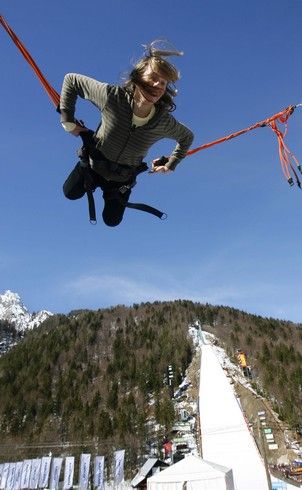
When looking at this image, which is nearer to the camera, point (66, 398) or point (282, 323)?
point (66, 398)

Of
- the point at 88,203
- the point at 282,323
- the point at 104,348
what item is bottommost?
the point at 88,203

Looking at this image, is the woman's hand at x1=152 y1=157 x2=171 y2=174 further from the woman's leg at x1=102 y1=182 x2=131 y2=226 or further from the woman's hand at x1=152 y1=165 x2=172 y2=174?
the woman's leg at x1=102 y1=182 x2=131 y2=226

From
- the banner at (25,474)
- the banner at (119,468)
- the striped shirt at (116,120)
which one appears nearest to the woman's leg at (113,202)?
the striped shirt at (116,120)

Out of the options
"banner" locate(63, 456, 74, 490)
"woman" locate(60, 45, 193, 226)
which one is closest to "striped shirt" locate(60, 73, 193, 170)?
"woman" locate(60, 45, 193, 226)

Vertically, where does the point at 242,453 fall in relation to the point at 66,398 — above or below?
below

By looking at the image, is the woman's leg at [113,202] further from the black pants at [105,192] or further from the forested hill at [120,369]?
the forested hill at [120,369]

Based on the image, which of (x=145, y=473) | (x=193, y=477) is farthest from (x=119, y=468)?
(x=193, y=477)

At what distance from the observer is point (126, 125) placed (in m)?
4.13

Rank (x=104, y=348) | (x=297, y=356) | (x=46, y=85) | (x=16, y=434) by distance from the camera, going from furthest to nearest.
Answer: (x=104, y=348)
(x=297, y=356)
(x=16, y=434)
(x=46, y=85)

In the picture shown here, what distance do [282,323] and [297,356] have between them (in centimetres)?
2494

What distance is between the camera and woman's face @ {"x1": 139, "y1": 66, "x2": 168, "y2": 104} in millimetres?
3646

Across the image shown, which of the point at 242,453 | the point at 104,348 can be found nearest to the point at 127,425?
the point at 242,453

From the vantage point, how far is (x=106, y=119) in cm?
418

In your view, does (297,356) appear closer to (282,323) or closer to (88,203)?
(282,323)
